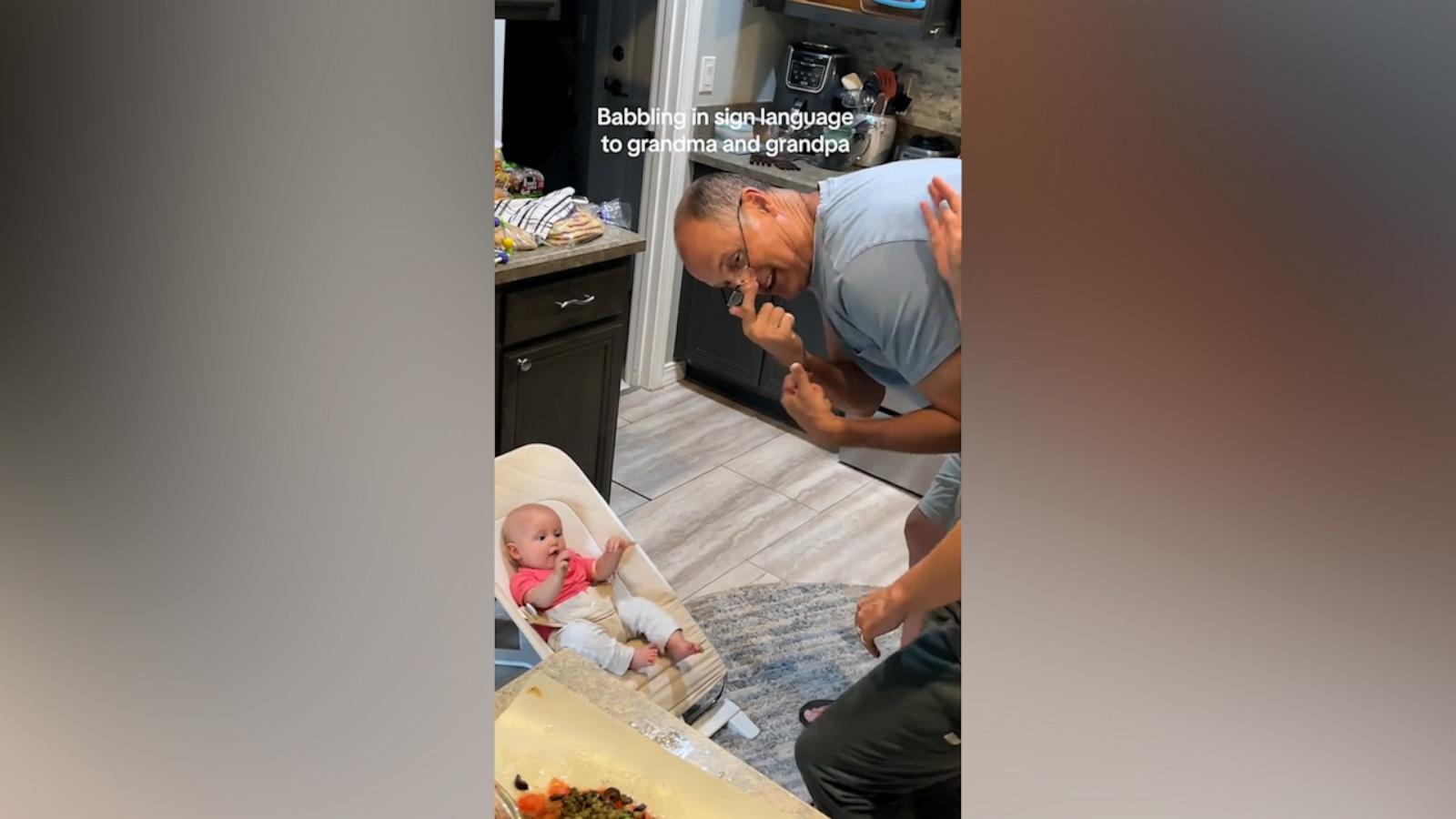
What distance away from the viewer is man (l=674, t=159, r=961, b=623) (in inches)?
28.7

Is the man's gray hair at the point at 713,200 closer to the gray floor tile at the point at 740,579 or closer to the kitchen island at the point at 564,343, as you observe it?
the kitchen island at the point at 564,343

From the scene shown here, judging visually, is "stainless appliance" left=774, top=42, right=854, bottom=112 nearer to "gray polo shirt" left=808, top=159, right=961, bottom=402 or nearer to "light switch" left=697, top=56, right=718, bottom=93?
"light switch" left=697, top=56, right=718, bottom=93

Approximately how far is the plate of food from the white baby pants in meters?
0.54

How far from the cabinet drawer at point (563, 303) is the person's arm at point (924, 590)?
71 centimetres

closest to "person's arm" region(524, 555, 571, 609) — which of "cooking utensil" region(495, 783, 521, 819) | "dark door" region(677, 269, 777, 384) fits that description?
"cooking utensil" region(495, 783, 521, 819)

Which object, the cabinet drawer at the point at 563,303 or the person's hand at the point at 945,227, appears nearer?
the person's hand at the point at 945,227

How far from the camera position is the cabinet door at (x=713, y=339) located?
2.10 m

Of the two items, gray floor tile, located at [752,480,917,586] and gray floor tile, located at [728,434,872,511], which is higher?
gray floor tile, located at [728,434,872,511]

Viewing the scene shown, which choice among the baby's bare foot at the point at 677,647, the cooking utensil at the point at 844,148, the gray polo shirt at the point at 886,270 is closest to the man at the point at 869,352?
the gray polo shirt at the point at 886,270

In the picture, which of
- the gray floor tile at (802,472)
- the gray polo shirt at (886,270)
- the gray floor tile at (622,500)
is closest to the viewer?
the gray polo shirt at (886,270)

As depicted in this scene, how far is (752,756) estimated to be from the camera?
4.10 ft

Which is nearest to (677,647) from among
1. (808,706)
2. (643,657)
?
(643,657)
